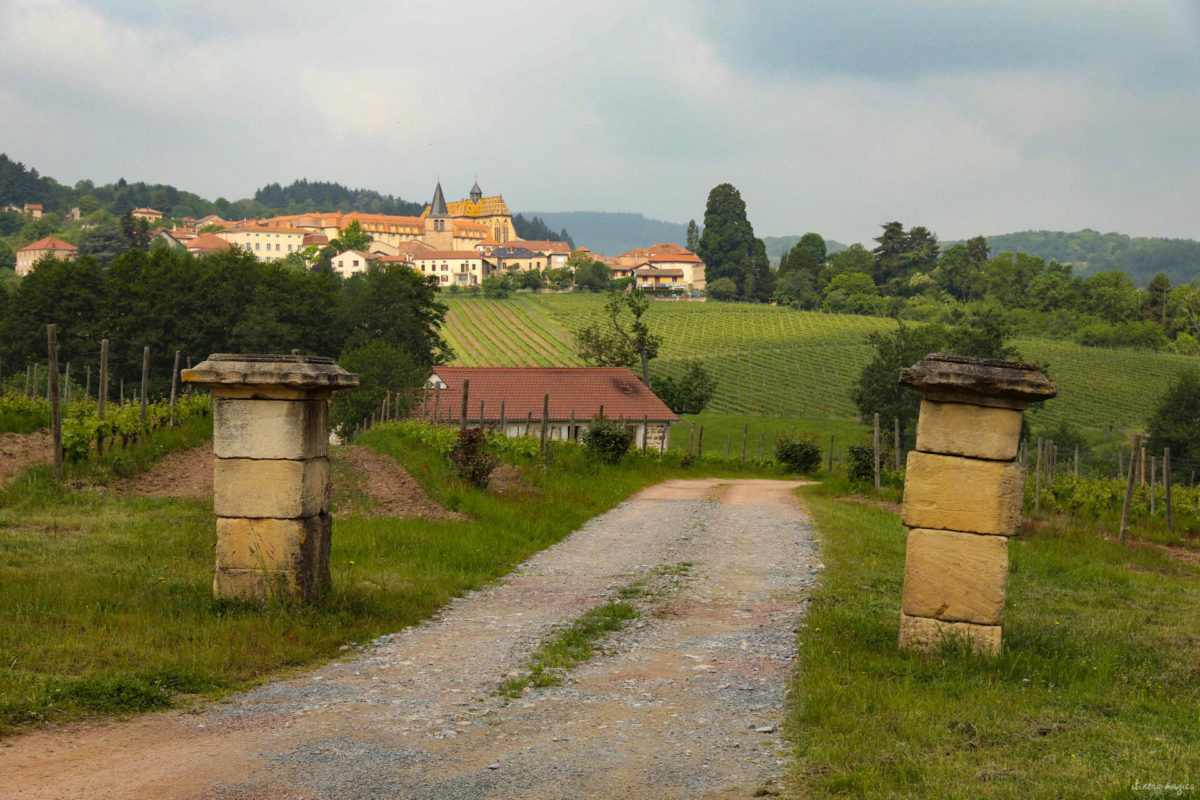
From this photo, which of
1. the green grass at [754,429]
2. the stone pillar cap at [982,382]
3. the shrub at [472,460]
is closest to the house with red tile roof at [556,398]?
the green grass at [754,429]

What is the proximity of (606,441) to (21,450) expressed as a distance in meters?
14.1

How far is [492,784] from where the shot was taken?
192 inches

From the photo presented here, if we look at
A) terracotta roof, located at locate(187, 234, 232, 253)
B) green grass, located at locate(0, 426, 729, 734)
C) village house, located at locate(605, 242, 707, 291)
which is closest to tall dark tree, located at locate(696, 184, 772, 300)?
village house, located at locate(605, 242, 707, 291)

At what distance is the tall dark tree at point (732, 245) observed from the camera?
149625mm

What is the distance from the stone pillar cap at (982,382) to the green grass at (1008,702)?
1.91m

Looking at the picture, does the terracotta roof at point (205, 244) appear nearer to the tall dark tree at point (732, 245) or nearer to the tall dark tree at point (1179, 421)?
the tall dark tree at point (732, 245)

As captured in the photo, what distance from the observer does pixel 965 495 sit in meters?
7.53

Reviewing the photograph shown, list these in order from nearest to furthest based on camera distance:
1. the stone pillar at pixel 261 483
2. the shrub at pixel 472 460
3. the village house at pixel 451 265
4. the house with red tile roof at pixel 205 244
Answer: the stone pillar at pixel 261 483 → the shrub at pixel 472 460 → the village house at pixel 451 265 → the house with red tile roof at pixel 205 244

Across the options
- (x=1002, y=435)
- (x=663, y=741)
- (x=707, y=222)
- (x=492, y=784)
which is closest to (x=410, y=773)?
(x=492, y=784)

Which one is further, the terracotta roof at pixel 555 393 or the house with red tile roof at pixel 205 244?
the house with red tile roof at pixel 205 244

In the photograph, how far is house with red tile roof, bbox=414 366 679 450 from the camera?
4650 cm

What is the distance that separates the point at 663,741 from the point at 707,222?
156302 mm

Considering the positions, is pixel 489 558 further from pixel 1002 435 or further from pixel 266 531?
pixel 1002 435

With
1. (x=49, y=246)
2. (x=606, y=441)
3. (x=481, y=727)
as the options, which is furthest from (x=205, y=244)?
(x=481, y=727)
